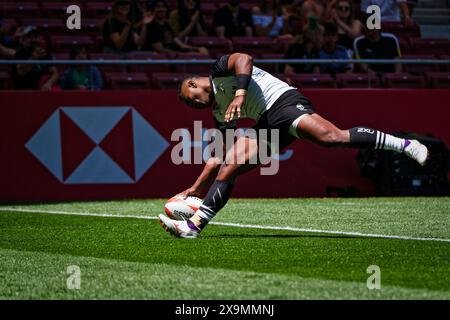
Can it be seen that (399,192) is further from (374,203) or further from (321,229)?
(321,229)

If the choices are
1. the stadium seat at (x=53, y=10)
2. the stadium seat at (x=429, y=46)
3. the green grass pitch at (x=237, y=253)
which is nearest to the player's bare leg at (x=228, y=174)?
the green grass pitch at (x=237, y=253)

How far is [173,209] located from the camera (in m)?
9.77

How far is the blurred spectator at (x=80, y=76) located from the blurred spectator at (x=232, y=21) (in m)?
3.16

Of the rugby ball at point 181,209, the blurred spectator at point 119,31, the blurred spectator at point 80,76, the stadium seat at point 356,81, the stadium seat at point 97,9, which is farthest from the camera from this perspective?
the stadium seat at point 97,9

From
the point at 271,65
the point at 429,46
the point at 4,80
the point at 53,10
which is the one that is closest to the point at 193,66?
the point at 271,65

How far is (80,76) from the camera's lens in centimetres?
1480

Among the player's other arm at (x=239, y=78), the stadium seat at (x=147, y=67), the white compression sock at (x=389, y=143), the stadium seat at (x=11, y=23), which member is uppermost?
the player's other arm at (x=239, y=78)

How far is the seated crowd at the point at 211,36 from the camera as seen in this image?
15.0 m

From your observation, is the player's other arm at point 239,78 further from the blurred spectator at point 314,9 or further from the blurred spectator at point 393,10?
the blurred spectator at point 393,10

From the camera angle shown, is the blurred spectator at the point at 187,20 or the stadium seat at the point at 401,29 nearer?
the blurred spectator at the point at 187,20

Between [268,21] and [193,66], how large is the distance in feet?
10.4

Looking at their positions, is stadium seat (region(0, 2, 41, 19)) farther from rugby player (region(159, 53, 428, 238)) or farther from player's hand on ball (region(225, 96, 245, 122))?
player's hand on ball (region(225, 96, 245, 122))

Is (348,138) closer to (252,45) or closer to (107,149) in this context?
(107,149)
